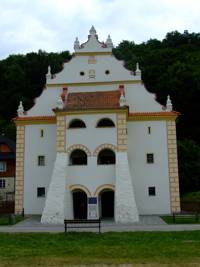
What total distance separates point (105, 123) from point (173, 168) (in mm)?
6261

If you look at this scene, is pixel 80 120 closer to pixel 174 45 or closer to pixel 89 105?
pixel 89 105

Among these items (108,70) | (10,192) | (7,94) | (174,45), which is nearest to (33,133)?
(108,70)

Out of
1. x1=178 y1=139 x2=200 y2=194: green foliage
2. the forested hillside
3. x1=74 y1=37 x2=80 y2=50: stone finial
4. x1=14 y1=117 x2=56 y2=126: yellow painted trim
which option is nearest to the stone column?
x1=14 y1=117 x2=56 y2=126: yellow painted trim

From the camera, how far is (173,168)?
30.6m

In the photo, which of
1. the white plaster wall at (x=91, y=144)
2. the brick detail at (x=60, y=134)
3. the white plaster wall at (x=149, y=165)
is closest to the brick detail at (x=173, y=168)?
the white plaster wall at (x=149, y=165)

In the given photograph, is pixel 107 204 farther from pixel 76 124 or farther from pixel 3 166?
pixel 3 166

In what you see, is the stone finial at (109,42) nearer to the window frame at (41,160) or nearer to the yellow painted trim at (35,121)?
the yellow painted trim at (35,121)

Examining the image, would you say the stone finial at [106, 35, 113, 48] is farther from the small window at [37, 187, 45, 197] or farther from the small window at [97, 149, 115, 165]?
the small window at [37, 187, 45, 197]

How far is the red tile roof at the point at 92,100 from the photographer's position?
29297 millimetres

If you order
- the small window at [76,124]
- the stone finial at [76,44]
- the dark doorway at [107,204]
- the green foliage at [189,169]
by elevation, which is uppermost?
the stone finial at [76,44]

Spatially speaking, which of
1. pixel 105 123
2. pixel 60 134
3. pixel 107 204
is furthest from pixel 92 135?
pixel 107 204

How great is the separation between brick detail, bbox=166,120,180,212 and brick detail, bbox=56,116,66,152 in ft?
27.2

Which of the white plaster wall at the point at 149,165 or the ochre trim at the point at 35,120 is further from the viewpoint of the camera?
the ochre trim at the point at 35,120

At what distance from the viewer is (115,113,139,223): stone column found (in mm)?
25641
